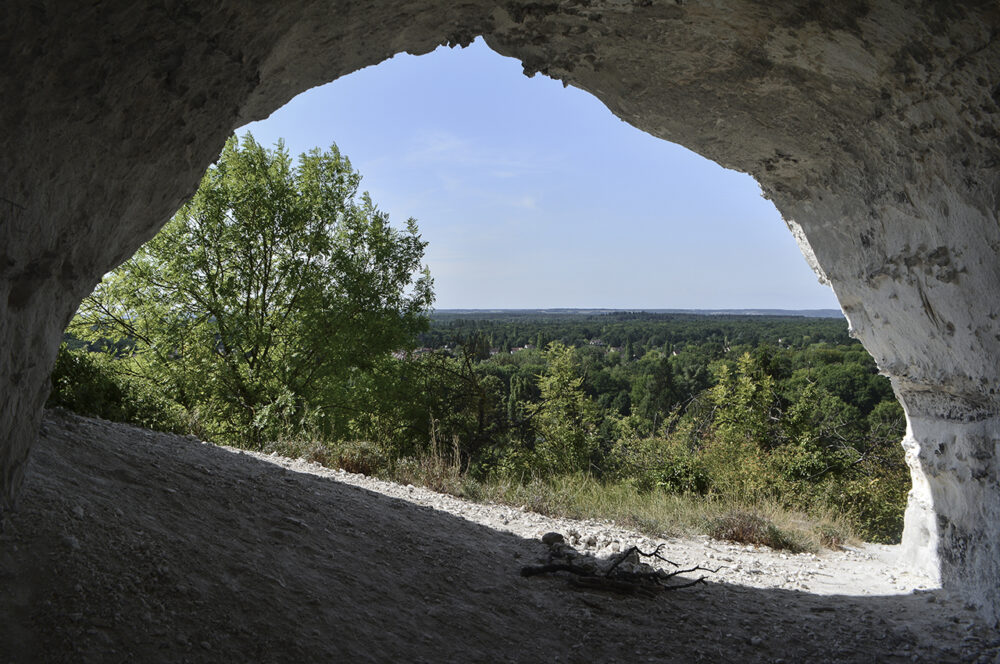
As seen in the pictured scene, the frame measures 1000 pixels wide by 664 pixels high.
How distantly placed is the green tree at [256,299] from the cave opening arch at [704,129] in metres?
8.35

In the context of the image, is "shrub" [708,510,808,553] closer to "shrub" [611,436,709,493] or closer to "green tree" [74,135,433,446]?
"shrub" [611,436,709,493]

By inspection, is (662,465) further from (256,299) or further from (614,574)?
(256,299)

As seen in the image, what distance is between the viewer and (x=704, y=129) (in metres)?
4.43

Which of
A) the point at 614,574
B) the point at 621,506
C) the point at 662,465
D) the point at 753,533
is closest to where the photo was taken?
the point at 614,574

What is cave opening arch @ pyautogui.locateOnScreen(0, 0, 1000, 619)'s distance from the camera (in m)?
2.47

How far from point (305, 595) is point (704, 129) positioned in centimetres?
393

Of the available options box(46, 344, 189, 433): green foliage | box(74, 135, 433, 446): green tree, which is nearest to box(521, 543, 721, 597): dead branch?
box(46, 344, 189, 433): green foliage

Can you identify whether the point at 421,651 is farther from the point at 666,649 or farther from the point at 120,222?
the point at 120,222

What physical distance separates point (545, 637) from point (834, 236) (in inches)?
141

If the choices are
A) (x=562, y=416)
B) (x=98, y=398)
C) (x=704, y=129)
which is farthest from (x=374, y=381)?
(x=704, y=129)

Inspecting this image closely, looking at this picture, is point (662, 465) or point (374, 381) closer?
point (662, 465)

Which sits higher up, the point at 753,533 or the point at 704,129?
the point at 704,129

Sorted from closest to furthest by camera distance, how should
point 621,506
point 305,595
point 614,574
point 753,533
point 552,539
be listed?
point 305,595
point 614,574
point 552,539
point 753,533
point 621,506

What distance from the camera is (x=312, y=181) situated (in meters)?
13.1
